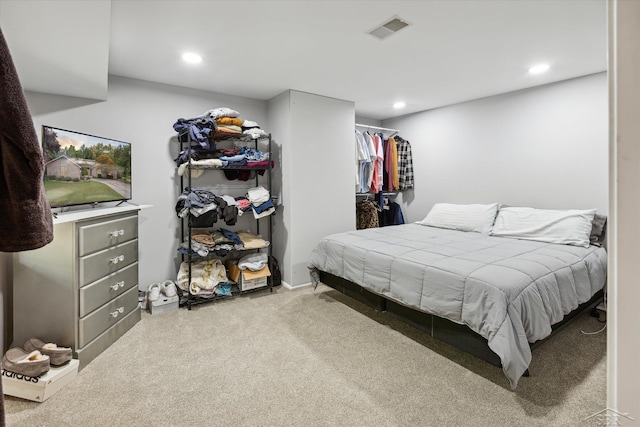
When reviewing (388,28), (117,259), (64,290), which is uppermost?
(388,28)

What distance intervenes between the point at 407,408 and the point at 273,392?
2.50ft

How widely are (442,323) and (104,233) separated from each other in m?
2.48

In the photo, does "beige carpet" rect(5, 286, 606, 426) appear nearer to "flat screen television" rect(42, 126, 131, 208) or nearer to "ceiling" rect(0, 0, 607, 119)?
"flat screen television" rect(42, 126, 131, 208)

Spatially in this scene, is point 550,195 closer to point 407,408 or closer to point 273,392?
point 407,408

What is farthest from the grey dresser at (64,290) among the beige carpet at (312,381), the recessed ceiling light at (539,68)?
the recessed ceiling light at (539,68)

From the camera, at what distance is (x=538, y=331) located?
1.84 metres

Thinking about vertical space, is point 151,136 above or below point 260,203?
above

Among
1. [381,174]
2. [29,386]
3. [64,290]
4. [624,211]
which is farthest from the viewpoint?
[381,174]

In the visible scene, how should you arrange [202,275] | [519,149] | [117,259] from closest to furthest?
[117,259] → [202,275] → [519,149]

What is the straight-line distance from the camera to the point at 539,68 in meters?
2.93

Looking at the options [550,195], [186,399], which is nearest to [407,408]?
[186,399]

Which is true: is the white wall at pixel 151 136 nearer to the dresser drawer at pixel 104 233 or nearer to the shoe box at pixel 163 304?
the shoe box at pixel 163 304

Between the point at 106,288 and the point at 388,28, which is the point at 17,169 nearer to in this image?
the point at 106,288

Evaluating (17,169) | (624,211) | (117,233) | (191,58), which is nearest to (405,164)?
(191,58)
